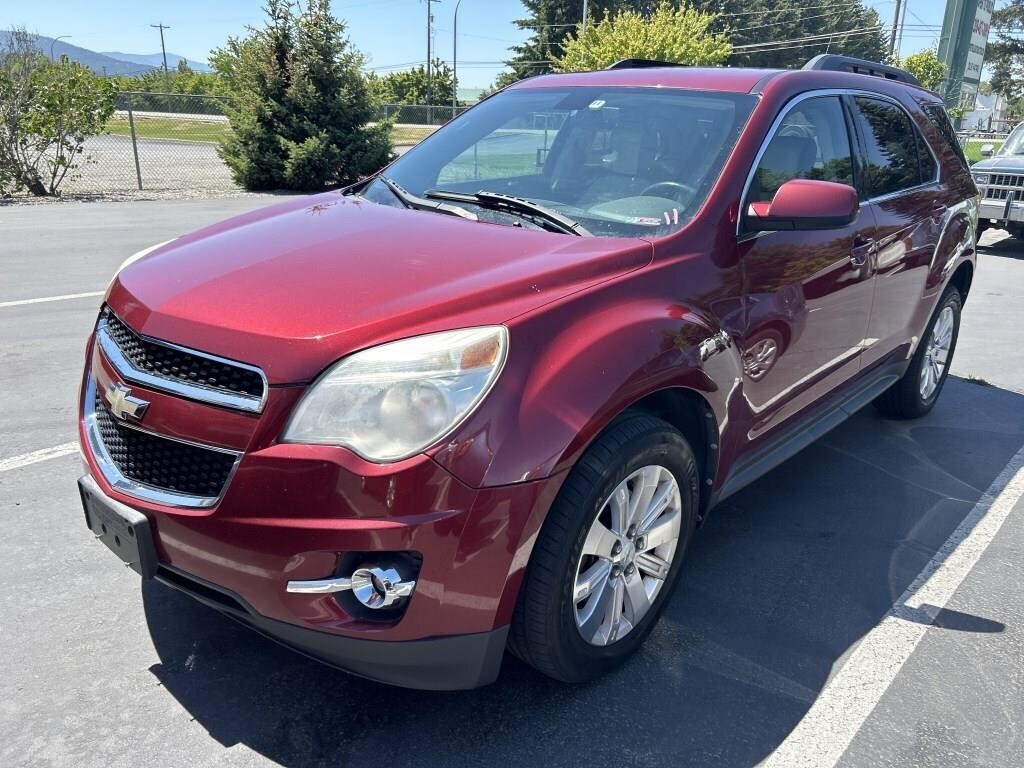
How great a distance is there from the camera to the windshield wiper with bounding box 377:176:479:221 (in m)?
3.05

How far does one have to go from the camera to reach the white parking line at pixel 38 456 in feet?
12.9

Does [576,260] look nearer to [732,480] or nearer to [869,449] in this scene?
[732,480]

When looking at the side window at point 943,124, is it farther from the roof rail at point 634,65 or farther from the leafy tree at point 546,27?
the leafy tree at point 546,27

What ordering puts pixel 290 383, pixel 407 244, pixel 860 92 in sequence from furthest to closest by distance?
pixel 860 92
pixel 407 244
pixel 290 383

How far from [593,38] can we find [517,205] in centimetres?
3075

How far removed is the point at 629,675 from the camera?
8.90 ft

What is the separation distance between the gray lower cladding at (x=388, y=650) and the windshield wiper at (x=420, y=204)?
1.52 meters

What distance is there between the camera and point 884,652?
2.89 metres

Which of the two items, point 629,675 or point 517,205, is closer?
point 629,675

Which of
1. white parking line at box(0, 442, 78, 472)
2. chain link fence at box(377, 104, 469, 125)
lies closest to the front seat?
white parking line at box(0, 442, 78, 472)

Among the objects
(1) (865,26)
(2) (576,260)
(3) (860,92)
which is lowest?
(2) (576,260)

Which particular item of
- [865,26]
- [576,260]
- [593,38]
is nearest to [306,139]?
[576,260]

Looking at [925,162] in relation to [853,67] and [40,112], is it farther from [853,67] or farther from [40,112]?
[40,112]

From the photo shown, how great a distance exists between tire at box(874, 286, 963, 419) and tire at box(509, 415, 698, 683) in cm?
271
